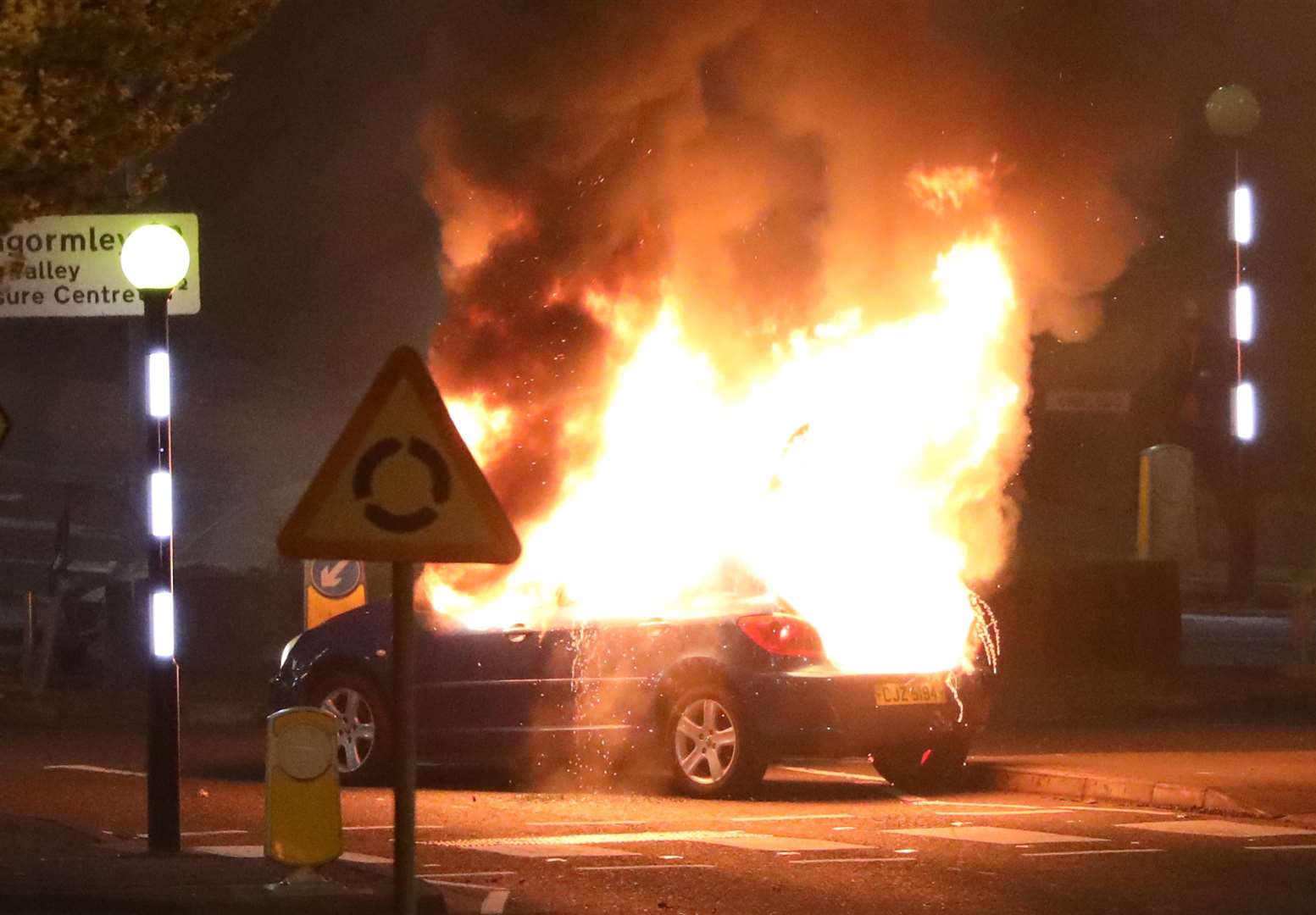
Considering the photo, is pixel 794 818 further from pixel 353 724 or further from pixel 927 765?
pixel 353 724

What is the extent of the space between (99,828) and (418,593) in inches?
148

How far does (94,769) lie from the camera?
1570 cm

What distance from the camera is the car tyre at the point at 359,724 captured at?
48.0 feet

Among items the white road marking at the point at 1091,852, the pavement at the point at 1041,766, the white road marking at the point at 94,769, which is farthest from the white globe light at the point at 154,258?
the white road marking at the point at 94,769

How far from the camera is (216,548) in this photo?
27109 mm

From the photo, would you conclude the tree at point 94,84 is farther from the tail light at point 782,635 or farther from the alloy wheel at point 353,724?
the tail light at point 782,635

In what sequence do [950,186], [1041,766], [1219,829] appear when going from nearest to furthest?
[1219,829] < [1041,766] < [950,186]

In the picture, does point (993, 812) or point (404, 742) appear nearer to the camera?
point (404, 742)

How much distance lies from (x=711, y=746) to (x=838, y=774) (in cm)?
226

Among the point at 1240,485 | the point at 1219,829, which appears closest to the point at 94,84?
the point at 1219,829

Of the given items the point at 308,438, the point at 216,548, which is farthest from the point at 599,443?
the point at 308,438

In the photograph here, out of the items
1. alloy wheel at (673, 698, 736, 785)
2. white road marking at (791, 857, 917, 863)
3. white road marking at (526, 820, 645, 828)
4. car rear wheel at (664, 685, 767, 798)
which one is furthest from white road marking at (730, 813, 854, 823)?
white road marking at (791, 857, 917, 863)

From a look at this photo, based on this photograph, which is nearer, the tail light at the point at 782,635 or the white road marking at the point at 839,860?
the white road marking at the point at 839,860

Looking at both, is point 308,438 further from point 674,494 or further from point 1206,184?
point 674,494
